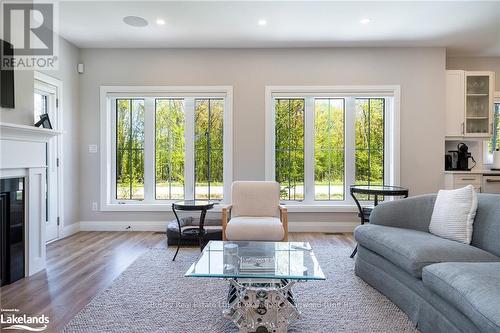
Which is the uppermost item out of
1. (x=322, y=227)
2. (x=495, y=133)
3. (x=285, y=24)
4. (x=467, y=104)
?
(x=285, y=24)

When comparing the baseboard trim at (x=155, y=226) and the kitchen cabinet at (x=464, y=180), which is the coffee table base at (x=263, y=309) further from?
the kitchen cabinet at (x=464, y=180)

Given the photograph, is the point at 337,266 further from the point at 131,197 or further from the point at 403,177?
the point at 131,197

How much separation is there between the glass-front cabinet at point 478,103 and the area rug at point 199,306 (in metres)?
3.30

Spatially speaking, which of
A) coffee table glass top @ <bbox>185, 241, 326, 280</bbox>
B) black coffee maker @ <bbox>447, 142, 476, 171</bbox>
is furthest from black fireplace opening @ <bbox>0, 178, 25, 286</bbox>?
black coffee maker @ <bbox>447, 142, 476, 171</bbox>

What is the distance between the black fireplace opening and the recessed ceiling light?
7.25 ft

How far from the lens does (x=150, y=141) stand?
478 centimetres

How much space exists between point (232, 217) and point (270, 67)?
240 centimetres

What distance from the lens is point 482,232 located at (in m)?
2.21

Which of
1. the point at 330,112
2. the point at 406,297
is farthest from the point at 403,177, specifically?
the point at 406,297

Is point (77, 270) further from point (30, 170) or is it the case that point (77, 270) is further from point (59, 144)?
point (59, 144)

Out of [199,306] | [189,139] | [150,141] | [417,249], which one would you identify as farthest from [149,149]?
[417,249]

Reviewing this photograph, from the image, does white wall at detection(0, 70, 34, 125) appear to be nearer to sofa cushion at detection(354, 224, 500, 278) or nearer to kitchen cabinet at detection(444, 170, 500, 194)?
sofa cushion at detection(354, 224, 500, 278)

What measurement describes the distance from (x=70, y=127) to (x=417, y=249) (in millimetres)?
4645

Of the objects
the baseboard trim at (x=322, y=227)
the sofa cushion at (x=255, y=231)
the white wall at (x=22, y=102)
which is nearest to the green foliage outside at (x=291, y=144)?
the baseboard trim at (x=322, y=227)
